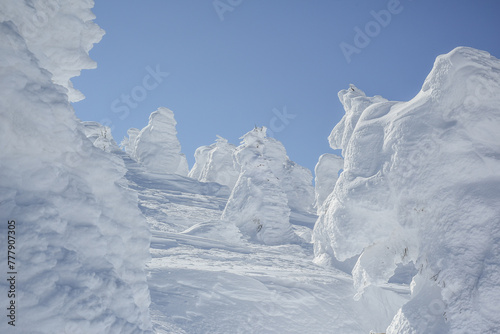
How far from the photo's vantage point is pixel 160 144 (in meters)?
44.4

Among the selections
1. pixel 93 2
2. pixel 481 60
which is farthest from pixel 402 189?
pixel 93 2

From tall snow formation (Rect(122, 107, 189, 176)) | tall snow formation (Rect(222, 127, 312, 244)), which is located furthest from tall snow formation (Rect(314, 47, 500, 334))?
tall snow formation (Rect(122, 107, 189, 176))

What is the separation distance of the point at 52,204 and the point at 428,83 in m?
8.59

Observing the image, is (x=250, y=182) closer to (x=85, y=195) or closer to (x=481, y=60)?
(x=481, y=60)

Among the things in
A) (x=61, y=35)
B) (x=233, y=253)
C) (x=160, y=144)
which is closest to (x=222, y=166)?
(x=160, y=144)

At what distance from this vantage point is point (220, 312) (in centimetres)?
973

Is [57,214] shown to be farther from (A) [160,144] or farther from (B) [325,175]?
(A) [160,144]

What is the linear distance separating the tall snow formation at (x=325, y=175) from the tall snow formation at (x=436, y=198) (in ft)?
88.9

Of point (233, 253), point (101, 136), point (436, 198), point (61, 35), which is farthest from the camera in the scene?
point (101, 136)

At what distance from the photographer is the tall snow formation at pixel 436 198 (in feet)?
22.3

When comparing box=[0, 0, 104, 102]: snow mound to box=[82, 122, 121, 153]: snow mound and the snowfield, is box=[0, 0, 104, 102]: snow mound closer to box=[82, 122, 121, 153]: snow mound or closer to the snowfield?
the snowfield

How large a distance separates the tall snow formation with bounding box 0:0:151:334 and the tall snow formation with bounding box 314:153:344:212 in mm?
31783

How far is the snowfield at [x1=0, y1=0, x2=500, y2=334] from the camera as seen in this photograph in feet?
15.3

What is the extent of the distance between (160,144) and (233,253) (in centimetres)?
3058
